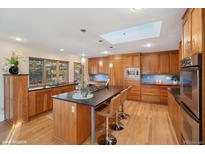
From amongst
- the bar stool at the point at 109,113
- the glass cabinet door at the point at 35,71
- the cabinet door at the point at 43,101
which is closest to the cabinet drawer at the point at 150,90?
the bar stool at the point at 109,113

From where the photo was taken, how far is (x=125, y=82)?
5.46m

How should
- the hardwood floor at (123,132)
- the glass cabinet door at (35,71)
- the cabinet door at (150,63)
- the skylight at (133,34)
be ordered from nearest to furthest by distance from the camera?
the hardwood floor at (123,132), the skylight at (133,34), the glass cabinet door at (35,71), the cabinet door at (150,63)

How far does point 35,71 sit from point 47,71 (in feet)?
1.67

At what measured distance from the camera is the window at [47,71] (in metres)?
4.12

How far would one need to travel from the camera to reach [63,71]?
5512 millimetres

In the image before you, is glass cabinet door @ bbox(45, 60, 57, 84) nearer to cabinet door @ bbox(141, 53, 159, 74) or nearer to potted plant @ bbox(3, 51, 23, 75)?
potted plant @ bbox(3, 51, 23, 75)

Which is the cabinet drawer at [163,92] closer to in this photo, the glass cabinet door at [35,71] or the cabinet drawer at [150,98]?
the cabinet drawer at [150,98]

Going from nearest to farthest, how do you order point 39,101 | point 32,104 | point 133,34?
point 133,34 → point 32,104 → point 39,101

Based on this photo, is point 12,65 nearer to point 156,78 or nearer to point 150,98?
point 150,98

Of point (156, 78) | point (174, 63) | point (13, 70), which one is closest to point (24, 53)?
point (13, 70)

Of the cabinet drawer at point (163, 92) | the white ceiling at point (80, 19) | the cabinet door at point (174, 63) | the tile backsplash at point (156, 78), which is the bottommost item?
the cabinet drawer at point (163, 92)
